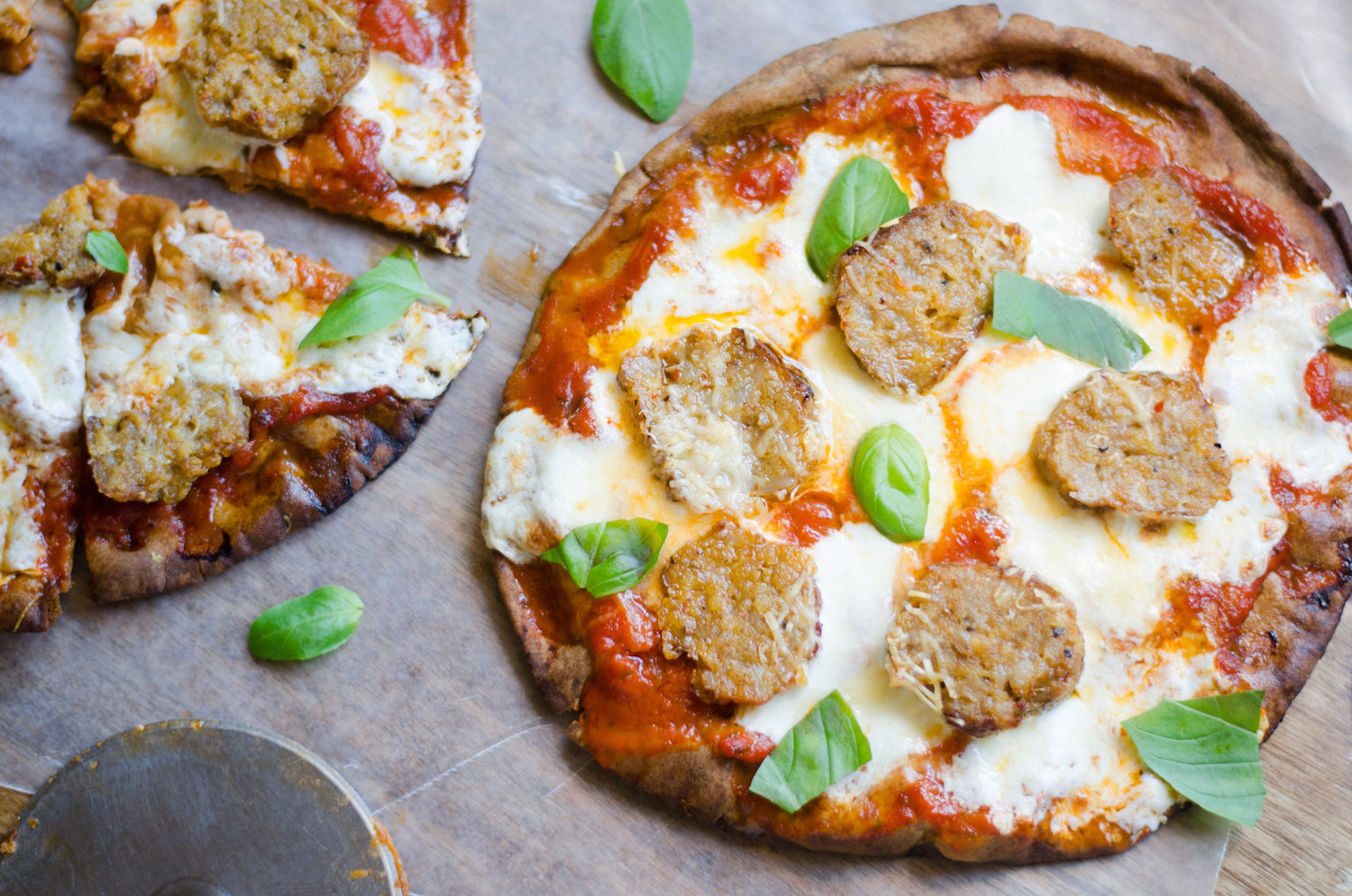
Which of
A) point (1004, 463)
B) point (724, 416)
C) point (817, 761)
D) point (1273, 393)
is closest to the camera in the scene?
point (817, 761)

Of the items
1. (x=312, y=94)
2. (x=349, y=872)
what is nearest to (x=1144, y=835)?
(x=349, y=872)

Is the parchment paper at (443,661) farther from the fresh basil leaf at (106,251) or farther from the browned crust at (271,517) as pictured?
the fresh basil leaf at (106,251)

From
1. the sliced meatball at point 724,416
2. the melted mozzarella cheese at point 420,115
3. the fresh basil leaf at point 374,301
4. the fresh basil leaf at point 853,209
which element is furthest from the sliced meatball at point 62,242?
the fresh basil leaf at point 853,209

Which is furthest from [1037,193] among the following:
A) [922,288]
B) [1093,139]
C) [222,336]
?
[222,336]

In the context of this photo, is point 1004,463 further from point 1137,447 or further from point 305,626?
point 305,626

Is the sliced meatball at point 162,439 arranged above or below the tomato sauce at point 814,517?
below

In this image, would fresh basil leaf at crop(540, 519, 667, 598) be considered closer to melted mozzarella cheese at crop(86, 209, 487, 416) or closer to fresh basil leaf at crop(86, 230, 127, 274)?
melted mozzarella cheese at crop(86, 209, 487, 416)
